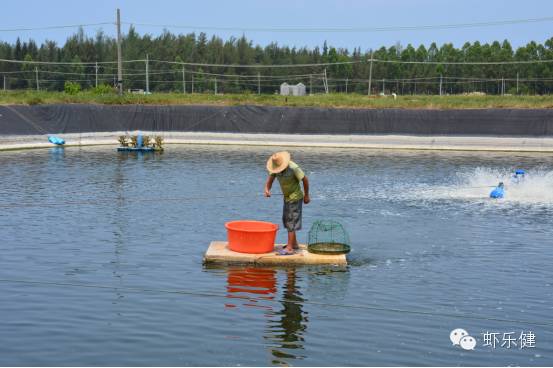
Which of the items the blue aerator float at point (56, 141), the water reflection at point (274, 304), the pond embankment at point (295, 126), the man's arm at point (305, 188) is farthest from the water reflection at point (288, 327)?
the pond embankment at point (295, 126)

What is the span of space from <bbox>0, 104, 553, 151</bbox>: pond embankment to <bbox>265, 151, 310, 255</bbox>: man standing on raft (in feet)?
113

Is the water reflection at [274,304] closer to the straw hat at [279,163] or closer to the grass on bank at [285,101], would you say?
the straw hat at [279,163]

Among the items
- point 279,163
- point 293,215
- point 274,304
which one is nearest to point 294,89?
point 293,215

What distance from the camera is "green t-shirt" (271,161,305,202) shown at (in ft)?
50.0

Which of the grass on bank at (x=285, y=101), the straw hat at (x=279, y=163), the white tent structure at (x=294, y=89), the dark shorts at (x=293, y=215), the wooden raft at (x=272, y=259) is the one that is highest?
the white tent structure at (x=294, y=89)

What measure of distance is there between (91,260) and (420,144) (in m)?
36.8

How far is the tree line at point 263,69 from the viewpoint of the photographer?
10119 cm

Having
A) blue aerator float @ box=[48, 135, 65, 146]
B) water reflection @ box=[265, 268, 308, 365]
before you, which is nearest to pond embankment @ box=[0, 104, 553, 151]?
blue aerator float @ box=[48, 135, 65, 146]

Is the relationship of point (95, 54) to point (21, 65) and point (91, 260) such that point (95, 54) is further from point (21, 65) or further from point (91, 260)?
point (91, 260)

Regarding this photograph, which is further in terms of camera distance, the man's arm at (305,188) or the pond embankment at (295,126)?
the pond embankment at (295,126)

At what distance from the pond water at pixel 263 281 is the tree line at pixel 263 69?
71236 millimetres

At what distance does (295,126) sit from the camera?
5212 centimetres

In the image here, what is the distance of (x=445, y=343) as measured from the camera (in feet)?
35.2

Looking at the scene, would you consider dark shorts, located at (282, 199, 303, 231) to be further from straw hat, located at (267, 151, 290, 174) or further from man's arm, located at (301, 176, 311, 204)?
straw hat, located at (267, 151, 290, 174)
